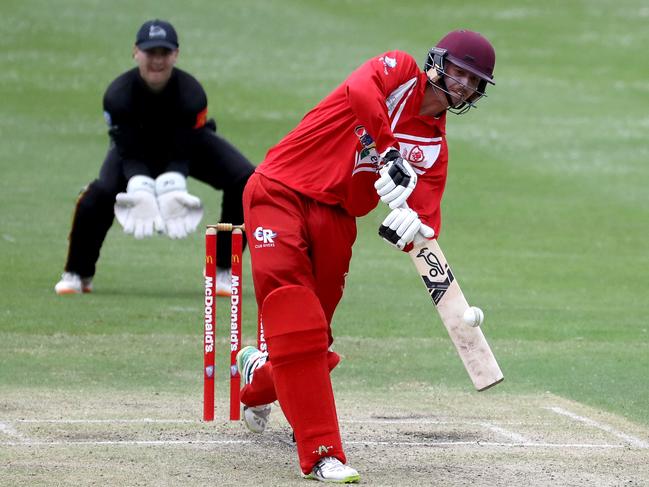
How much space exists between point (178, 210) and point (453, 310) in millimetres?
3998

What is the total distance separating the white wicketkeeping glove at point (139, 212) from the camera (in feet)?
30.8

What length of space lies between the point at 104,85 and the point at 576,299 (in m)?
11.1

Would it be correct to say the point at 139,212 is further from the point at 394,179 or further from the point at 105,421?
the point at 394,179

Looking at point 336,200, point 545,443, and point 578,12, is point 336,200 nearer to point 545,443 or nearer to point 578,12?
point 545,443

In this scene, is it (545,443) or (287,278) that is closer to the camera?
(287,278)

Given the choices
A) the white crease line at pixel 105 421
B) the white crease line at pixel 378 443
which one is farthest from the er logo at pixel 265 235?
the white crease line at pixel 105 421

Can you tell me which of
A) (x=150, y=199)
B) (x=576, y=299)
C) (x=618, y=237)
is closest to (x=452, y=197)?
(x=618, y=237)

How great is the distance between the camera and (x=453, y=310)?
5.81 m

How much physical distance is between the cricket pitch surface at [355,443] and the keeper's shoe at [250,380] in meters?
0.07

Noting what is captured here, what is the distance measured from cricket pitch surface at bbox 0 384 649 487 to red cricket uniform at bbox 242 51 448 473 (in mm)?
367

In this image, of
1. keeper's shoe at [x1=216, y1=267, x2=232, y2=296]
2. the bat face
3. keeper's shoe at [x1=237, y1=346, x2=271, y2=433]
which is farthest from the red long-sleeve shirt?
keeper's shoe at [x1=216, y1=267, x2=232, y2=296]

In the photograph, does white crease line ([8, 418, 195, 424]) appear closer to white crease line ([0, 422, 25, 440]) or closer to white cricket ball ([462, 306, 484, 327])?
white crease line ([0, 422, 25, 440])

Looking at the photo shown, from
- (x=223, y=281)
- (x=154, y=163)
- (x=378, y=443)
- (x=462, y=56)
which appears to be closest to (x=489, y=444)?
(x=378, y=443)

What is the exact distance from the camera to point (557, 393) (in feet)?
24.9
